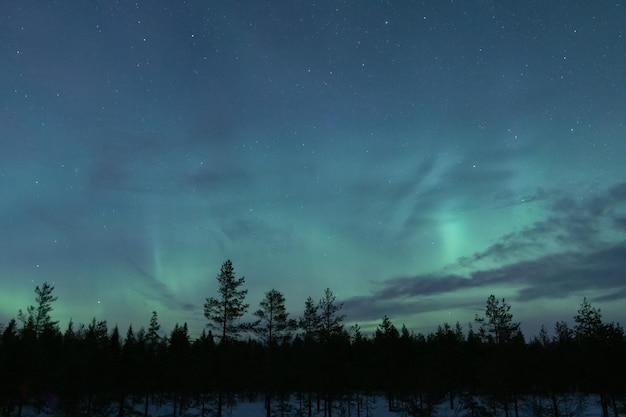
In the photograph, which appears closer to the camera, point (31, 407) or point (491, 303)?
point (491, 303)

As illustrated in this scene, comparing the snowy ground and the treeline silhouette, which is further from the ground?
the treeline silhouette

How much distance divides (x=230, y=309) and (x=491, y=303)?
95.9 feet

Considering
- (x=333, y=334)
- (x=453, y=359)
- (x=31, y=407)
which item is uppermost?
(x=333, y=334)

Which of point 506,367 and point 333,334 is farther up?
point 333,334

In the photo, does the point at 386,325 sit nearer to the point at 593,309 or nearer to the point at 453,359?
the point at 453,359

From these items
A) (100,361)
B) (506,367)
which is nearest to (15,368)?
(100,361)

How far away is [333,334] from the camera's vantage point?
4984cm

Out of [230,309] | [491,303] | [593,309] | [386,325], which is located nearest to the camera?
[230,309]

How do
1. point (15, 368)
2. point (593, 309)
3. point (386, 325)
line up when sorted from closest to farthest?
point (15, 368) → point (593, 309) → point (386, 325)

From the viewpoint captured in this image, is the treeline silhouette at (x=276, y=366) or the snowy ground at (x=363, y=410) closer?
the treeline silhouette at (x=276, y=366)

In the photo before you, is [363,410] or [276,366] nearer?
[276,366]

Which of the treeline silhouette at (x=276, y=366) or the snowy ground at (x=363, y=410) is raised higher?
the treeline silhouette at (x=276, y=366)

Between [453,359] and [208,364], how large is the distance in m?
37.8

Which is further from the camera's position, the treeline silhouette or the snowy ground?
the snowy ground
